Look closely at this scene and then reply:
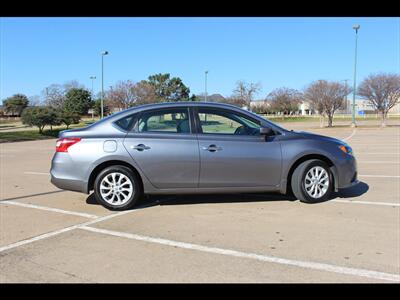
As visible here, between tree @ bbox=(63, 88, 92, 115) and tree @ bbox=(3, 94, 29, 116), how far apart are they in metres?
32.5

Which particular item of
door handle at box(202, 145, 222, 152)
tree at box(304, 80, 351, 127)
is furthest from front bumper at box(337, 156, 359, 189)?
tree at box(304, 80, 351, 127)

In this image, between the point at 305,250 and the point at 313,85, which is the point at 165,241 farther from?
the point at 313,85

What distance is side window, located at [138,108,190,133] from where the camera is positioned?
18.9ft

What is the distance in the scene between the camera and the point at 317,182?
19.3 ft

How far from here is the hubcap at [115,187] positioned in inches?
223

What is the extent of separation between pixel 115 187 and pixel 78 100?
2204 inches

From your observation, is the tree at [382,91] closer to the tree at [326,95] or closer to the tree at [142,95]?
the tree at [326,95]

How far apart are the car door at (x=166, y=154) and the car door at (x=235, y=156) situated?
15 centimetres

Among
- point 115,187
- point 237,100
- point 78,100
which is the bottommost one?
point 115,187

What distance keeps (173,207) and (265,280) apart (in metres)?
2.75

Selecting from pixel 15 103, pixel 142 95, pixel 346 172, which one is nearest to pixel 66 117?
pixel 142 95

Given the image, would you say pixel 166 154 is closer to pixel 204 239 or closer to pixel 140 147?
pixel 140 147
